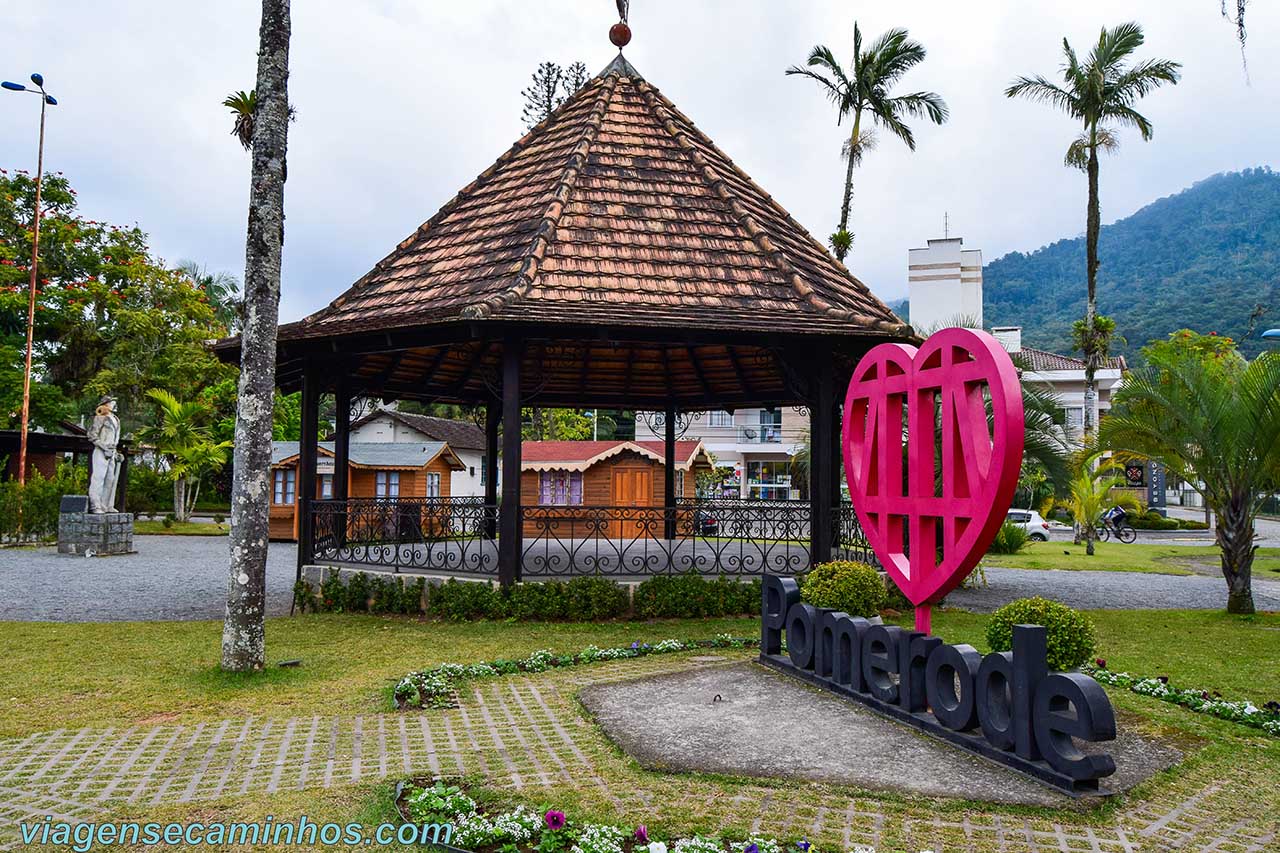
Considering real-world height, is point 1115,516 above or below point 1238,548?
below

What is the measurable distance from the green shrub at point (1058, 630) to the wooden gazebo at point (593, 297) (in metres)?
4.85

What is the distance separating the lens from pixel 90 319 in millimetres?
33625

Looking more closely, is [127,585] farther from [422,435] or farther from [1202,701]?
[422,435]

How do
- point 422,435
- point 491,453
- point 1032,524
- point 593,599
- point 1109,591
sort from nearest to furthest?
point 593,599 → point 1109,591 → point 491,453 → point 1032,524 → point 422,435

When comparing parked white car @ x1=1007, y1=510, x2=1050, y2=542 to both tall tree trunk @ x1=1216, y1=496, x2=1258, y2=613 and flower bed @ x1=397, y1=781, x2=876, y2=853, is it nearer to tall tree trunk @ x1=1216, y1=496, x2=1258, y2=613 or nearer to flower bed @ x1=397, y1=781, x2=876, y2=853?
tall tree trunk @ x1=1216, y1=496, x2=1258, y2=613

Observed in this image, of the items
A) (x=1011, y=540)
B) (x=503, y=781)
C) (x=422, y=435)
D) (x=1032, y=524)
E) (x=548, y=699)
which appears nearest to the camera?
(x=503, y=781)

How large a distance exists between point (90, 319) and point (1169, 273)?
98.3 metres

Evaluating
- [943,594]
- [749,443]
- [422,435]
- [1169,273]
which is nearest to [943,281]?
[749,443]

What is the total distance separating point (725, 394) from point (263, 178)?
10.6 meters

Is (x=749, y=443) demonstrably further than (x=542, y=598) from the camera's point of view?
Yes

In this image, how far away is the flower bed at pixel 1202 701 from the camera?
673 cm

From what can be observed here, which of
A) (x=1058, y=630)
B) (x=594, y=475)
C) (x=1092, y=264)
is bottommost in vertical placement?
(x=1058, y=630)

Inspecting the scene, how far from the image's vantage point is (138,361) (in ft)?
109

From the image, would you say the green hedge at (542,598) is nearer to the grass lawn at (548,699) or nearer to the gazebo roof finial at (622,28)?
the grass lawn at (548,699)
